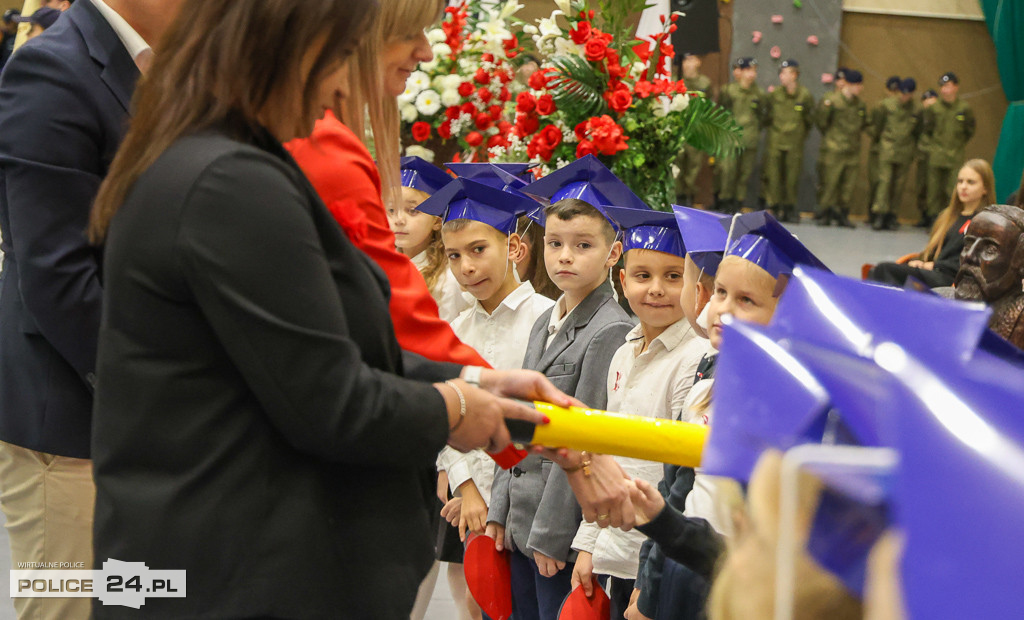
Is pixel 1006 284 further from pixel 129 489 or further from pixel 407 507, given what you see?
pixel 129 489

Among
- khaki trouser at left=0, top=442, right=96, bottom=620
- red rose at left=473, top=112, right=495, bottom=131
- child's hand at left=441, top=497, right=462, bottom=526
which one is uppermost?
red rose at left=473, top=112, right=495, bottom=131

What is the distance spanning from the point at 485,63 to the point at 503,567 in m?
2.28

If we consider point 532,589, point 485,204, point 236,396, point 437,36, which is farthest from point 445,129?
point 236,396

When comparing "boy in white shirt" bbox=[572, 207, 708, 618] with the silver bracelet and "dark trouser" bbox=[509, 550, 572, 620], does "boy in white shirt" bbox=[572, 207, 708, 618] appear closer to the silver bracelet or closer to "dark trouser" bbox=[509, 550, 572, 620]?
"dark trouser" bbox=[509, 550, 572, 620]

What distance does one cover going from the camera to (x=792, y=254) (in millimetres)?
1894

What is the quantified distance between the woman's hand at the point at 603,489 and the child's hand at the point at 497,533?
112cm

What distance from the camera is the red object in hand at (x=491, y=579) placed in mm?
2760

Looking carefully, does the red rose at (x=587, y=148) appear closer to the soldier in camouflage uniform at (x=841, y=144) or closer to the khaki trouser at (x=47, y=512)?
the khaki trouser at (x=47, y=512)

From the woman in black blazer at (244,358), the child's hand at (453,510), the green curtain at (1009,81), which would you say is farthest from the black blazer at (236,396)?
the green curtain at (1009,81)

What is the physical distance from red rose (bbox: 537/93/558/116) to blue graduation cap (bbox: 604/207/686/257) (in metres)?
0.96

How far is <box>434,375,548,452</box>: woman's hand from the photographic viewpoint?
122 cm

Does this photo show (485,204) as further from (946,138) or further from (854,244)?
(946,138)

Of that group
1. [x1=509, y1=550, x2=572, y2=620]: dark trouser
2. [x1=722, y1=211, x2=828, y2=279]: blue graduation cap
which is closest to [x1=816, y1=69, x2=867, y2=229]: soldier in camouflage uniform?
[x1=509, y1=550, x2=572, y2=620]: dark trouser

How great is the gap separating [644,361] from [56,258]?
1356 mm
